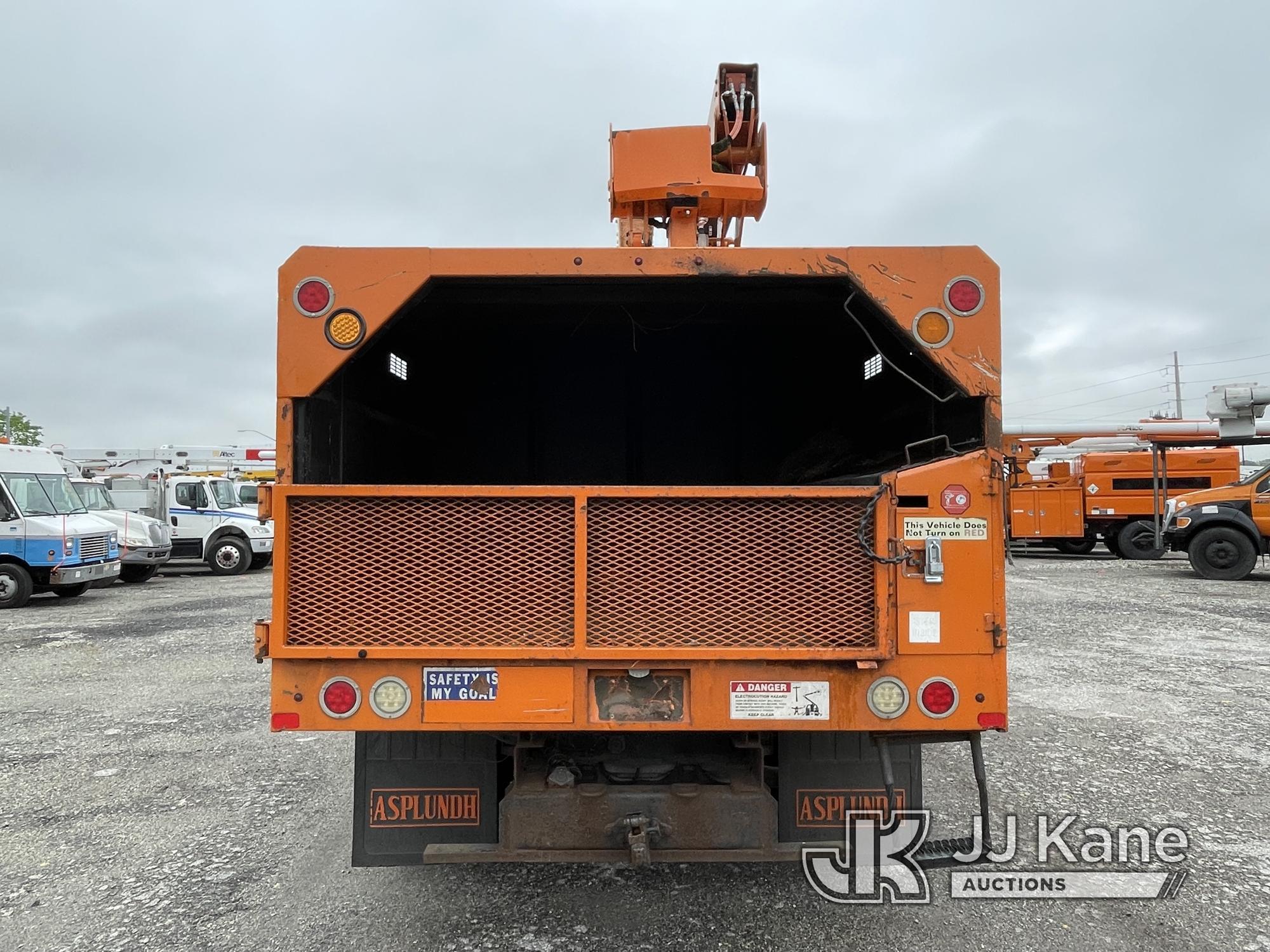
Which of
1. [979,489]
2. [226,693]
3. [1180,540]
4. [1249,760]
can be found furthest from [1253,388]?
[226,693]

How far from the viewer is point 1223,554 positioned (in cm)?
1431

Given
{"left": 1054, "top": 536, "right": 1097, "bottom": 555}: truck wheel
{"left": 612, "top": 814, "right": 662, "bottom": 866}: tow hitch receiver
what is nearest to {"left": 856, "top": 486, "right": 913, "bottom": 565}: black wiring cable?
{"left": 612, "top": 814, "right": 662, "bottom": 866}: tow hitch receiver

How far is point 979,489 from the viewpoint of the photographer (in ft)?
8.19

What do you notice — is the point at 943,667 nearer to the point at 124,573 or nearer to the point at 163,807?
the point at 163,807

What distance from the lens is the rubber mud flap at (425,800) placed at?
281cm

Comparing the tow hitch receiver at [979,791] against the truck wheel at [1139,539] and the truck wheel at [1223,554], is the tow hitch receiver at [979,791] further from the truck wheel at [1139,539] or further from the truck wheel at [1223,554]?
the truck wheel at [1139,539]

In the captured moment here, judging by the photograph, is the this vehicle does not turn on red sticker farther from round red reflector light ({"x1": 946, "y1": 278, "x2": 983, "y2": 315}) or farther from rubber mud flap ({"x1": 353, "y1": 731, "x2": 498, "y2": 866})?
round red reflector light ({"x1": 946, "y1": 278, "x2": 983, "y2": 315})

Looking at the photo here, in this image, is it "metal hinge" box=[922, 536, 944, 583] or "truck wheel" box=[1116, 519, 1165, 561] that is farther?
"truck wheel" box=[1116, 519, 1165, 561]

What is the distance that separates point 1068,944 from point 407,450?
3.56 meters

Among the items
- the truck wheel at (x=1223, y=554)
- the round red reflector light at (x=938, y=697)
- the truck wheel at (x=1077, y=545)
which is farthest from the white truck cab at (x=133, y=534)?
the truck wheel at (x=1077, y=545)

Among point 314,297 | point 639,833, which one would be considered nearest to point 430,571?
point 314,297

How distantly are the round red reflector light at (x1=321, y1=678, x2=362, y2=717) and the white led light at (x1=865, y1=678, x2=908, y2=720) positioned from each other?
1644mm

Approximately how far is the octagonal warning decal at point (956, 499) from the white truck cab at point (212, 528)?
1730 centimetres

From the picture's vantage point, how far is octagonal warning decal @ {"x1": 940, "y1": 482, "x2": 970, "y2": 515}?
2490mm
